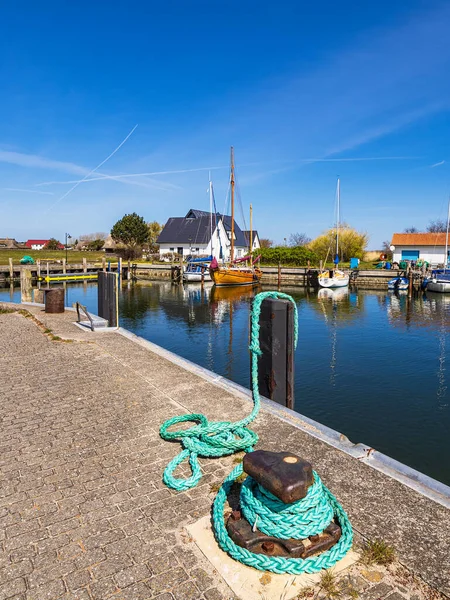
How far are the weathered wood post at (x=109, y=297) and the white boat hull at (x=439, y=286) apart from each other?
115 ft

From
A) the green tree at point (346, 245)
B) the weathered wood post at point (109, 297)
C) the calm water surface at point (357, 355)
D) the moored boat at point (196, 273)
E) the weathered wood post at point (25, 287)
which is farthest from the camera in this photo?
the green tree at point (346, 245)

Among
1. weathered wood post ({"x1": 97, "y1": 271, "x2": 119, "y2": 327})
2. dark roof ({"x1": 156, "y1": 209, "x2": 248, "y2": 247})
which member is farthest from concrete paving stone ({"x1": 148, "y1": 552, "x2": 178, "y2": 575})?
dark roof ({"x1": 156, "y1": 209, "x2": 248, "y2": 247})

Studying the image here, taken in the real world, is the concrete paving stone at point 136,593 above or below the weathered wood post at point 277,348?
below

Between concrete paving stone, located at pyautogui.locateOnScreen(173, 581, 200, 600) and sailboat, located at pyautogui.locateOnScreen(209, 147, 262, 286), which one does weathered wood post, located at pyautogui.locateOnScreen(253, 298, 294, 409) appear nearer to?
concrete paving stone, located at pyautogui.locateOnScreen(173, 581, 200, 600)

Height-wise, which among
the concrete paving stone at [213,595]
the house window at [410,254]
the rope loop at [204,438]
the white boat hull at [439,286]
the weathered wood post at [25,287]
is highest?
the house window at [410,254]

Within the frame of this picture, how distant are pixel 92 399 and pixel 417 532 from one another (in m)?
4.95

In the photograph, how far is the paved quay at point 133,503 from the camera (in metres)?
2.86

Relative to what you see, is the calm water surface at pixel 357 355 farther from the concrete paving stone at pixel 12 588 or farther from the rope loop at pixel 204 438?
the concrete paving stone at pixel 12 588

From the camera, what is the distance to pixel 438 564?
3.00 meters

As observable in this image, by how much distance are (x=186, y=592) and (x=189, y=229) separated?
72.4 meters

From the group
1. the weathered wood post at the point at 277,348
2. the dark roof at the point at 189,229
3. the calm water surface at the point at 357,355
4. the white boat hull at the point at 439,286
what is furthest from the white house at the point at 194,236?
the weathered wood post at the point at 277,348

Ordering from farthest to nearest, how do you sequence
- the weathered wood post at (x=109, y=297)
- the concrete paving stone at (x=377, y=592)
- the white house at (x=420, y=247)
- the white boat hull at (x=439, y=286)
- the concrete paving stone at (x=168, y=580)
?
the white house at (x=420, y=247), the white boat hull at (x=439, y=286), the weathered wood post at (x=109, y=297), the concrete paving stone at (x=168, y=580), the concrete paving stone at (x=377, y=592)

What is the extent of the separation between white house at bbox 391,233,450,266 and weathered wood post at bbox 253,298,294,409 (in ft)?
186

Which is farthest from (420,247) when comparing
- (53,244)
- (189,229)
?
(53,244)
